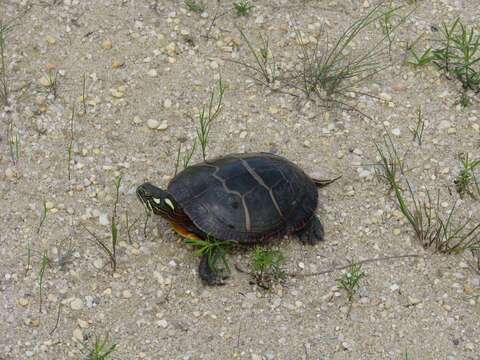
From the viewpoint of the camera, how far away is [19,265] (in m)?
4.43

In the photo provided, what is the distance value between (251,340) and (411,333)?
3.05 ft

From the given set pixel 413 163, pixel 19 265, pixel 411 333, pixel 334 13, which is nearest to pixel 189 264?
pixel 19 265

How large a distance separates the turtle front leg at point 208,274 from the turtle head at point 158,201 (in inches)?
13.1

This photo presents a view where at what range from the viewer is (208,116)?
528 cm

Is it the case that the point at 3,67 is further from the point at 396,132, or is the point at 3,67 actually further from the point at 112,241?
the point at 396,132

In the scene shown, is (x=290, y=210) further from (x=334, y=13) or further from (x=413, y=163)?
(x=334, y=13)

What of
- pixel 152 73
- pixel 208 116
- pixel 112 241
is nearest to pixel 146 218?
pixel 112 241

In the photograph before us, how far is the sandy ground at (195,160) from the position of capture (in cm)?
420

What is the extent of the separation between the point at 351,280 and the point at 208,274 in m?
0.85

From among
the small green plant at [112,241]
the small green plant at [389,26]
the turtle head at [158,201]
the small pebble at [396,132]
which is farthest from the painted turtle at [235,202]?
the small green plant at [389,26]

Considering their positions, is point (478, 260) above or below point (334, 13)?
below

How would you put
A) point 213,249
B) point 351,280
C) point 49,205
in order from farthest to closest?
1. point 49,205
2. point 213,249
3. point 351,280

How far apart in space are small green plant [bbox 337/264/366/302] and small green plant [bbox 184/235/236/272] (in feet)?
2.27

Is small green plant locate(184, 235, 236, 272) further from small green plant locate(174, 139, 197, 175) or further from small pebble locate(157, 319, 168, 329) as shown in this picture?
small green plant locate(174, 139, 197, 175)
